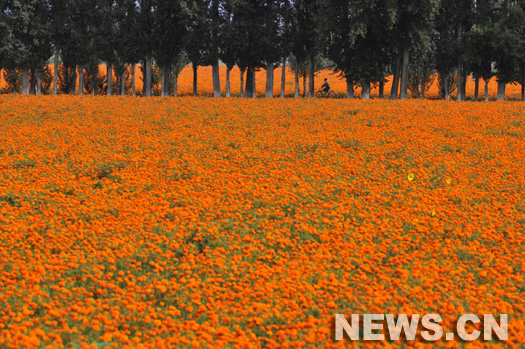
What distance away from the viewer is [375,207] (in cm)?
1034

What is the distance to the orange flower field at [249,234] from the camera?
20.5 ft

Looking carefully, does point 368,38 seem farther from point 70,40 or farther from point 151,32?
point 70,40

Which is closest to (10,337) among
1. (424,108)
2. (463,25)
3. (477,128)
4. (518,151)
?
(518,151)

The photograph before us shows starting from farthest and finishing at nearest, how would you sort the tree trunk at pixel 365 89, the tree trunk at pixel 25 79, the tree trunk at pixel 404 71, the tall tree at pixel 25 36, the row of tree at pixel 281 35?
1. the tree trunk at pixel 25 79
2. the tall tree at pixel 25 36
3. the tree trunk at pixel 365 89
4. the row of tree at pixel 281 35
5. the tree trunk at pixel 404 71

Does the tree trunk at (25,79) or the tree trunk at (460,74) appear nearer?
the tree trunk at (460,74)

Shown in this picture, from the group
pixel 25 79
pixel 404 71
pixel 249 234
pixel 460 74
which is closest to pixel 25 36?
pixel 25 79

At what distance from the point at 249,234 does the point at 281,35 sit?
34.5 m

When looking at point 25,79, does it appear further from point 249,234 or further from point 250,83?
point 249,234

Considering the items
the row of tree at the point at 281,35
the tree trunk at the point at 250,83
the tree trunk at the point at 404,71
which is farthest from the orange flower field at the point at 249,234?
the tree trunk at the point at 250,83

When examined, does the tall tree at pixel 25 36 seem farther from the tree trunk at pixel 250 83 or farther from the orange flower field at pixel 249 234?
the orange flower field at pixel 249 234

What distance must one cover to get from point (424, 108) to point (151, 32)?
26.4m

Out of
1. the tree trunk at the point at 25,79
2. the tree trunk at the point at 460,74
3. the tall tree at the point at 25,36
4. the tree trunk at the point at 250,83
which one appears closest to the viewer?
the tree trunk at the point at 460,74

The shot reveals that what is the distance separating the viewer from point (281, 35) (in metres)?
41.2

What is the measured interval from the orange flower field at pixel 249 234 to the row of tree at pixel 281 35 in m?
21.5
